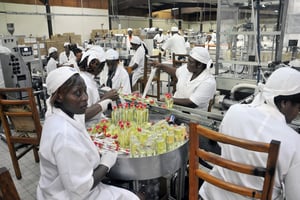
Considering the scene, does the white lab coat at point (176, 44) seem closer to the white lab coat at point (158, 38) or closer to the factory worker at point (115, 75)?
the white lab coat at point (158, 38)

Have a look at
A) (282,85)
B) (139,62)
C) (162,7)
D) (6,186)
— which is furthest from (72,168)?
(162,7)

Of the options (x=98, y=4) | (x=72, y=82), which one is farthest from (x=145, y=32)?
(x=72, y=82)

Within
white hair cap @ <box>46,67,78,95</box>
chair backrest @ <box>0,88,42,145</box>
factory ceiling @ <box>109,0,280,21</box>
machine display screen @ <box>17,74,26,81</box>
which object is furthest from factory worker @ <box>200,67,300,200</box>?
machine display screen @ <box>17,74,26,81</box>

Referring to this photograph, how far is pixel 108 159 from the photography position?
125 cm

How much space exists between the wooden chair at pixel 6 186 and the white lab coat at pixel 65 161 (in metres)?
0.35

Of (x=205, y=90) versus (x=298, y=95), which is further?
(x=205, y=90)

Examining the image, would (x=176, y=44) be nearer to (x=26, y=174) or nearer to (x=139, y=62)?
(x=139, y=62)

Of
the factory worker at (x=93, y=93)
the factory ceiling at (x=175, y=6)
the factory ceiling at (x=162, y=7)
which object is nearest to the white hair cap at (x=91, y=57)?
the factory worker at (x=93, y=93)

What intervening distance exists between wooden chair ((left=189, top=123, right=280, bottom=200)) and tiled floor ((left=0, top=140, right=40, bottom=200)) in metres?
1.66

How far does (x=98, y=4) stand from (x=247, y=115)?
12.0 meters

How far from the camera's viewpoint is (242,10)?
3365 millimetres

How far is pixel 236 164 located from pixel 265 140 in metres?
0.17

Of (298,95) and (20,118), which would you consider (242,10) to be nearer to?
(298,95)

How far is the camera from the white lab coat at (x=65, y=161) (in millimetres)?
1025
